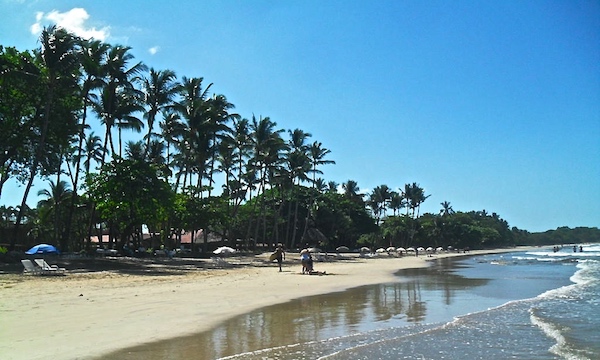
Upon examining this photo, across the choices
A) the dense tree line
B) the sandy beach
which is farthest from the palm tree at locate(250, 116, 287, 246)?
the sandy beach

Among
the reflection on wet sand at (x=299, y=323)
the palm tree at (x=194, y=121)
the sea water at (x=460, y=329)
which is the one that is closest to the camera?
the reflection on wet sand at (x=299, y=323)

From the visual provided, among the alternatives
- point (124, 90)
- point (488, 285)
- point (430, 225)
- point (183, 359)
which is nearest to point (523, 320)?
point (183, 359)

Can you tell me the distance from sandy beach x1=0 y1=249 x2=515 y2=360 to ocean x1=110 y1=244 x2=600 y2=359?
2.51 ft

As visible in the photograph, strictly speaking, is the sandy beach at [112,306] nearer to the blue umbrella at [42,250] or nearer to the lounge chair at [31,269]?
the lounge chair at [31,269]

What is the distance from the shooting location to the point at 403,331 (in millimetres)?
10820

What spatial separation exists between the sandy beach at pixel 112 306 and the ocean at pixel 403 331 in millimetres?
765

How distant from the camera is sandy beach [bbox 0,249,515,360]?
835 centimetres

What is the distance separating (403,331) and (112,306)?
709cm

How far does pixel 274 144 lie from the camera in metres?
49.4

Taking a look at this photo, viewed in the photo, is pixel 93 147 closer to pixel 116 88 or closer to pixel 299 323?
pixel 116 88

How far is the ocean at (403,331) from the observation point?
337 inches

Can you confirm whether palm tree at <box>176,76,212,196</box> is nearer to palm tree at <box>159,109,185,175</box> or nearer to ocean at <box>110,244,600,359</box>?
palm tree at <box>159,109,185,175</box>

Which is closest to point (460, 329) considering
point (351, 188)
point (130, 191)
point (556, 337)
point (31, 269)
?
point (556, 337)

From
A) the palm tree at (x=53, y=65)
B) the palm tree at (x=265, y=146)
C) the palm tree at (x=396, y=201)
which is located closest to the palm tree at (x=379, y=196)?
the palm tree at (x=396, y=201)
